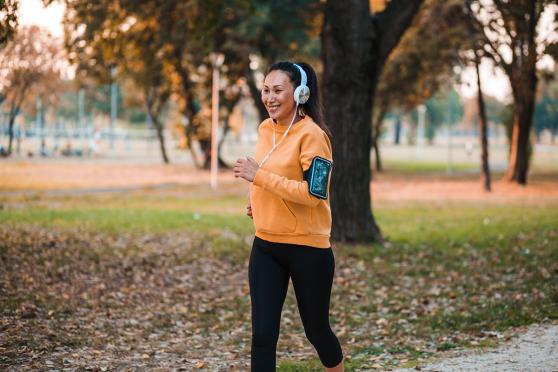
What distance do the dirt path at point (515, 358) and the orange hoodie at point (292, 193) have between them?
230 cm

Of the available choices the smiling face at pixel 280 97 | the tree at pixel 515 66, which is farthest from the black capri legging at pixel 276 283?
the tree at pixel 515 66

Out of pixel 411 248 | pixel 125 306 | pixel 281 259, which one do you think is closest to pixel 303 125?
pixel 281 259

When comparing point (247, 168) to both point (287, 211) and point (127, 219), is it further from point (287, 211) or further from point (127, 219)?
point (127, 219)

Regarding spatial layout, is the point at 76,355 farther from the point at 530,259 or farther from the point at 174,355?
the point at 530,259

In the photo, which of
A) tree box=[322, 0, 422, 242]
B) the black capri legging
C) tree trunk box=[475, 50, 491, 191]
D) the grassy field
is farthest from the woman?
tree trunk box=[475, 50, 491, 191]

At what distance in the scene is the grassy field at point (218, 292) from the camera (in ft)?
23.0

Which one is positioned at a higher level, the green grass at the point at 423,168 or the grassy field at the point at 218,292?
the grassy field at the point at 218,292

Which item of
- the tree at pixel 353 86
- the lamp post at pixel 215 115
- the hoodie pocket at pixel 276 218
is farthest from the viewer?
the lamp post at pixel 215 115

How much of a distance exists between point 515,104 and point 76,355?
2403 centimetres

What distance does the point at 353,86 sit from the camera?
1224 cm

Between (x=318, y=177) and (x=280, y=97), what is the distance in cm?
56

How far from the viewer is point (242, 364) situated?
667cm

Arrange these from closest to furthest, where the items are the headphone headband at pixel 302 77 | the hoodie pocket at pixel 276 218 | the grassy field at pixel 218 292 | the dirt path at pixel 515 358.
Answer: the hoodie pocket at pixel 276 218, the headphone headband at pixel 302 77, the dirt path at pixel 515 358, the grassy field at pixel 218 292

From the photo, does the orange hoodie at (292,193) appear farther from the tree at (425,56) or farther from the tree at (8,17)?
the tree at (425,56)
